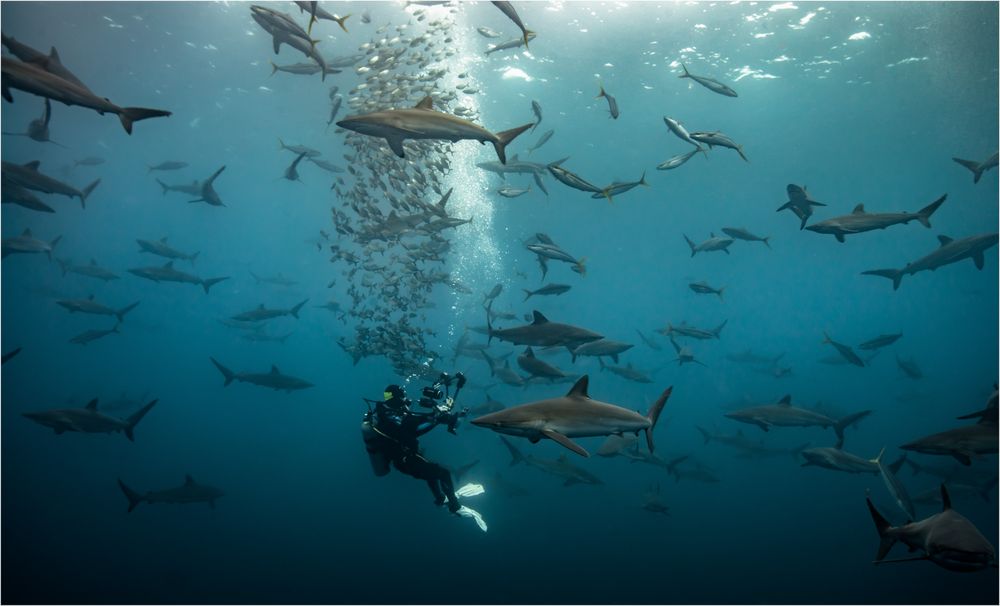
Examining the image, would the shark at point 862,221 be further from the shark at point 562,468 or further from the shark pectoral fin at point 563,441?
the shark at point 562,468

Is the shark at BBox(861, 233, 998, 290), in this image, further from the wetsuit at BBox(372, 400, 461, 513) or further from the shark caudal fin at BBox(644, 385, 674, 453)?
the wetsuit at BBox(372, 400, 461, 513)

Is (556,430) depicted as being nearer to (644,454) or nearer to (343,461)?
(644,454)

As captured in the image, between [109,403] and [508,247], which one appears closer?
[109,403]

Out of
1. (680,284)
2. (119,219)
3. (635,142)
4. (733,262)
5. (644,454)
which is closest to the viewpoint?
(644,454)

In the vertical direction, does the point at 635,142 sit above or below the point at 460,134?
below

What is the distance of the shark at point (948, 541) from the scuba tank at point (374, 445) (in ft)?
18.3

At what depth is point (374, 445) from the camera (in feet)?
Result: 22.3

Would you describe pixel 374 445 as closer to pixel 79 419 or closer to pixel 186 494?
pixel 79 419

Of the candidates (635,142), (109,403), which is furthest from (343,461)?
(635,142)

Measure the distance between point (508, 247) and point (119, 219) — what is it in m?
51.3

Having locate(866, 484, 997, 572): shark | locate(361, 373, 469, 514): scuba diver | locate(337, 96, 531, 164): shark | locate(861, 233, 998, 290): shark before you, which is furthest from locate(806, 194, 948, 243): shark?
locate(361, 373, 469, 514): scuba diver

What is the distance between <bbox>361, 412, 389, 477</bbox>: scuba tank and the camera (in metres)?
6.74

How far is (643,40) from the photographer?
58.5 ft

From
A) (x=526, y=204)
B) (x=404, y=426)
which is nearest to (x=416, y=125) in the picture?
(x=404, y=426)
